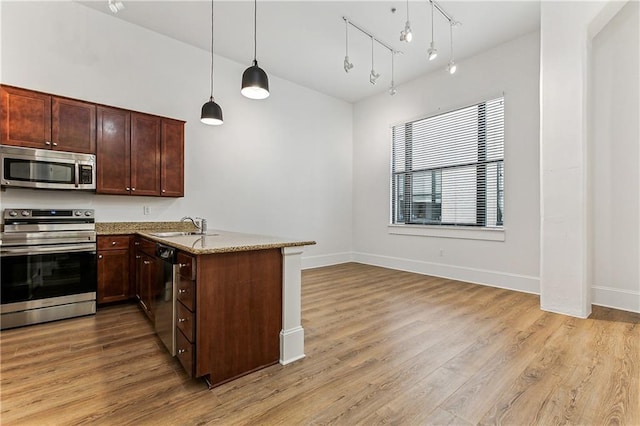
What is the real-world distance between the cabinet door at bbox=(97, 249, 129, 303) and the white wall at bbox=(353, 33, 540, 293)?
4242 mm

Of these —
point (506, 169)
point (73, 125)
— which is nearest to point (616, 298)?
point (506, 169)

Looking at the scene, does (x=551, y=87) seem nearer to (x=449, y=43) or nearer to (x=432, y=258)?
(x=449, y=43)

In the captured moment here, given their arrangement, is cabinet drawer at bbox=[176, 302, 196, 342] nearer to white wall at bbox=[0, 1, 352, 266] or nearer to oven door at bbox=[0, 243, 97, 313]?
oven door at bbox=[0, 243, 97, 313]

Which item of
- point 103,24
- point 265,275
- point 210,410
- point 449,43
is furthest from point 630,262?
point 103,24

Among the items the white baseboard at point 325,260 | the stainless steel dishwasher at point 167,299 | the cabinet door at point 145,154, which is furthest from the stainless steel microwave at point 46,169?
the white baseboard at point 325,260

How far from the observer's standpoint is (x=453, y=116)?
4992 millimetres

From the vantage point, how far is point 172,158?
159 inches

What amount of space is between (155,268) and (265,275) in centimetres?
118

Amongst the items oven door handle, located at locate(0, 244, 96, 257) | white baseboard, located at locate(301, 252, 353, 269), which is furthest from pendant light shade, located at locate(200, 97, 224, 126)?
white baseboard, located at locate(301, 252, 353, 269)

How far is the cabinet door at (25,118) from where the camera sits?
Answer: 3.00 m

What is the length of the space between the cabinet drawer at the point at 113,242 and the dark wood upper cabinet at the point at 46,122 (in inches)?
38.4

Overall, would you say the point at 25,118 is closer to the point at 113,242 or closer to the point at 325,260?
the point at 113,242

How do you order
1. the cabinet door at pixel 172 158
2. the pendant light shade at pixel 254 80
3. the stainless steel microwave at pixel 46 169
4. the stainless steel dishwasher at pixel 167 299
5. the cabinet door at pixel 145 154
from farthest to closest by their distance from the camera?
the cabinet door at pixel 172 158
the cabinet door at pixel 145 154
the stainless steel microwave at pixel 46 169
the pendant light shade at pixel 254 80
the stainless steel dishwasher at pixel 167 299

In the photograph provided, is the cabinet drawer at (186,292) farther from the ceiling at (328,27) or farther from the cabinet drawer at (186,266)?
the ceiling at (328,27)
